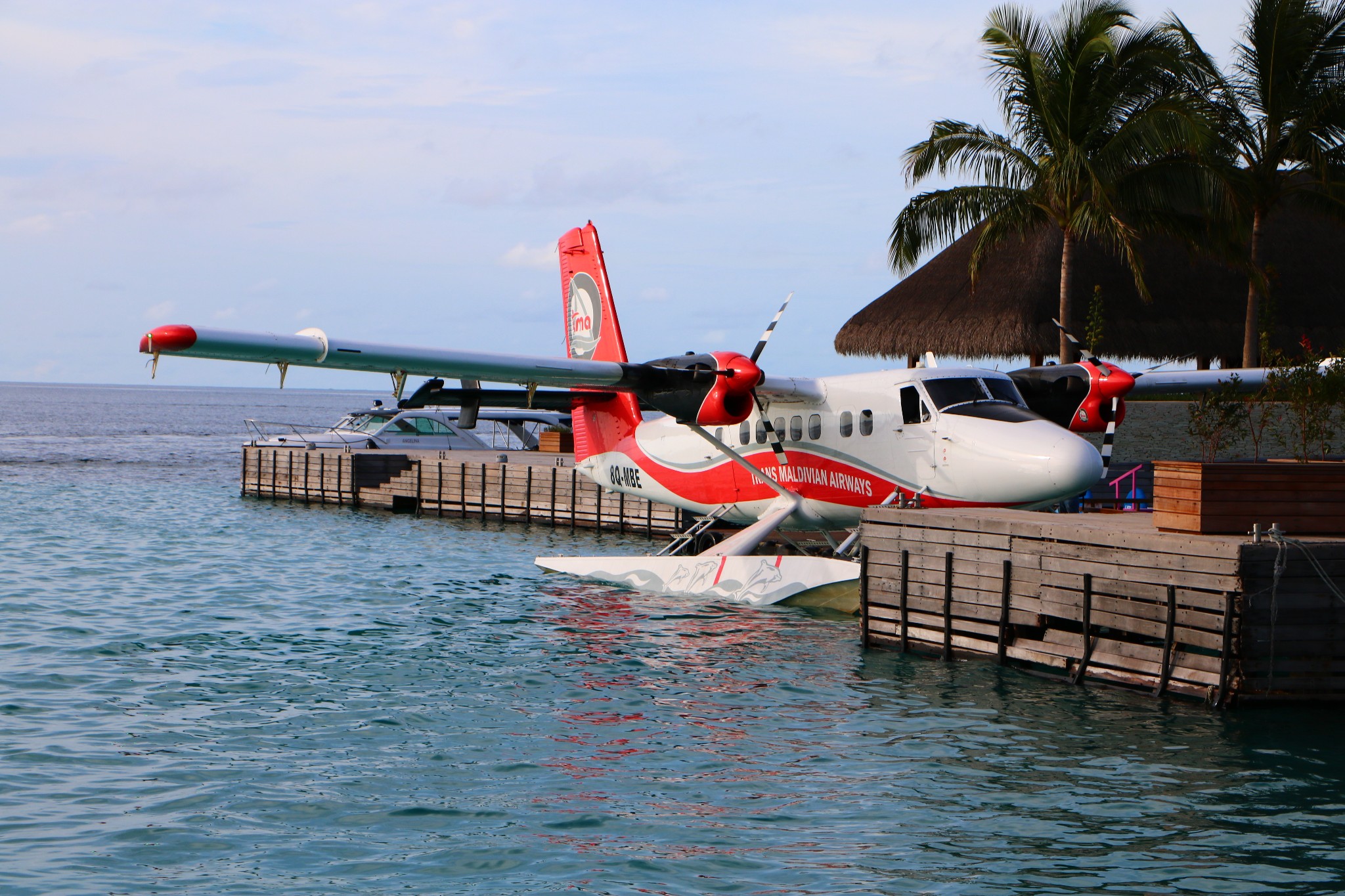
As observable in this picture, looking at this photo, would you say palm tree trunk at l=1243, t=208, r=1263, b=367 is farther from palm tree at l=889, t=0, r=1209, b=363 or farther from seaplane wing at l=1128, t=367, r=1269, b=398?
seaplane wing at l=1128, t=367, r=1269, b=398

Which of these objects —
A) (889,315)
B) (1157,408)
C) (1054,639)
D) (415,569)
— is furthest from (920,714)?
(889,315)

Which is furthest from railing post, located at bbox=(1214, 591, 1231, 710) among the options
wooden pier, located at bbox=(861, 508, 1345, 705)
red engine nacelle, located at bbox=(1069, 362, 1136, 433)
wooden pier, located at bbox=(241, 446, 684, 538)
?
wooden pier, located at bbox=(241, 446, 684, 538)

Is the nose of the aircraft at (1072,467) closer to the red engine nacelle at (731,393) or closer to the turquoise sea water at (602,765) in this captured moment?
the turquoise sea water at (602,765)

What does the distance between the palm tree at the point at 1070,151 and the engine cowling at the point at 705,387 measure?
1272 centimetres

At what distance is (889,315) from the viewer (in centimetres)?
3578

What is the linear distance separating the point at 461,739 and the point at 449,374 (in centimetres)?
711

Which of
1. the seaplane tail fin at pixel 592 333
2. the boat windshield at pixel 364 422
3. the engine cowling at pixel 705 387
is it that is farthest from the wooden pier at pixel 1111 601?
the boat windshield at pixel 364 422

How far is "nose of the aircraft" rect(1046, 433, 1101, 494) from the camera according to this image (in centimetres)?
1461

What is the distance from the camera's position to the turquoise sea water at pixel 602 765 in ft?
26.1

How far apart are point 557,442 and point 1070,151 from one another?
67.6 feet

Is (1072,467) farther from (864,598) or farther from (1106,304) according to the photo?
(1106,304)

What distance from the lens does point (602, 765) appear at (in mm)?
10273

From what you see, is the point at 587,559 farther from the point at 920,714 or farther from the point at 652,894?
the point at 652,894

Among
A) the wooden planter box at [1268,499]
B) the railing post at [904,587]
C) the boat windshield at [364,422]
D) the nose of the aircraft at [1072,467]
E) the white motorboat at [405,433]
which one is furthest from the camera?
the boat windshield at [364,422]
